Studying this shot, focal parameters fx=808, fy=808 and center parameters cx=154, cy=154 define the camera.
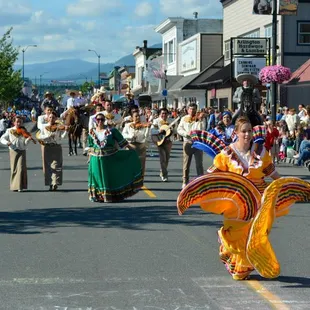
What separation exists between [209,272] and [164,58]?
217 feet

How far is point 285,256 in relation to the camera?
30.7 feet

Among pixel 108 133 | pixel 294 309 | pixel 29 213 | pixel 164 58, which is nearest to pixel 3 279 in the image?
pixel 294 309

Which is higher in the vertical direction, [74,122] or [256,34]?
[256,34]

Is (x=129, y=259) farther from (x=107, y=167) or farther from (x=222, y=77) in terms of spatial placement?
(x=222, y=77)

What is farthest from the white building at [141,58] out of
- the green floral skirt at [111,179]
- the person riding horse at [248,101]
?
the green floral skirt at [111,179]

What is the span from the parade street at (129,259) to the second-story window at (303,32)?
27.8 m

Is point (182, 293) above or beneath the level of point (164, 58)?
beneath

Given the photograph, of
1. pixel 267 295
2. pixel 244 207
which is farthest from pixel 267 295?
pixel 244 207

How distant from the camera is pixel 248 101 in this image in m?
19.0

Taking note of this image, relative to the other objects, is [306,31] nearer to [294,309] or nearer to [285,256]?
[285,256]

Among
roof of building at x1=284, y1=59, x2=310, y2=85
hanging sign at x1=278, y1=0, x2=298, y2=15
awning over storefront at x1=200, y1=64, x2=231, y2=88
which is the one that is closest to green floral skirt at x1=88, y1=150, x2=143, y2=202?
hanging sign at x1=278, y1=0, x2=298, y2=15

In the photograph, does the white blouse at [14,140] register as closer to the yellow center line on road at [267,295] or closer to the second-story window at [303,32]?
the yellow center line on road at [267,295]

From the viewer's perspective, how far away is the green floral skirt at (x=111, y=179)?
14.5 metres

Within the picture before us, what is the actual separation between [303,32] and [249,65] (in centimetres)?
692
